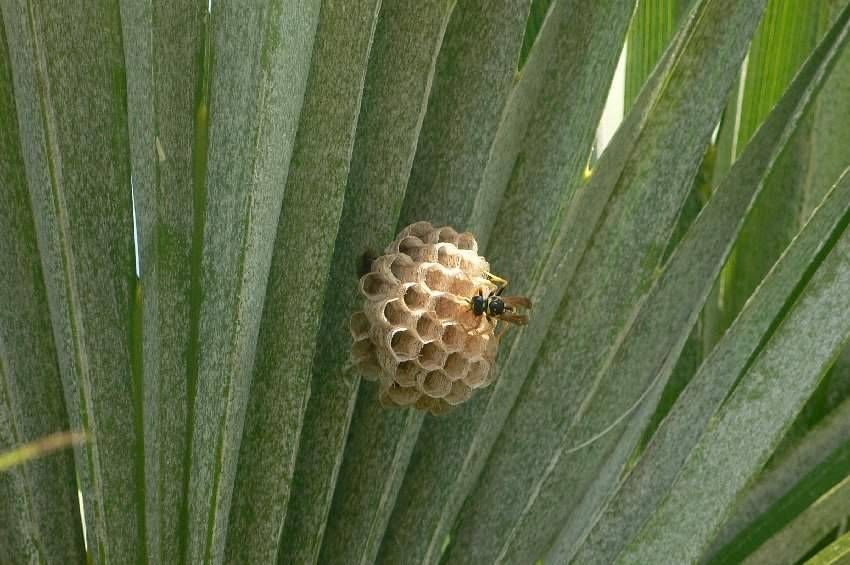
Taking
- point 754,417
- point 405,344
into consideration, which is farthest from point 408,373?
point 754,417

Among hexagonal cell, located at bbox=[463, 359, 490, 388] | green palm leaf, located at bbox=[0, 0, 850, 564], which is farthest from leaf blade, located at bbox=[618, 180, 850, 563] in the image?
hexagonal cell, located at bbox=[463, 359, 490, 388]

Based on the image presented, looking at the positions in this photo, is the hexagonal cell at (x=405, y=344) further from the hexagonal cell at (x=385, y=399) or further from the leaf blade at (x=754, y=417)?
the leaf blade at (x=754, y=417)

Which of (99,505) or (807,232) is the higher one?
(807,232)

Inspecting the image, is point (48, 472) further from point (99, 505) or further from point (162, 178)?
point (162, 178)

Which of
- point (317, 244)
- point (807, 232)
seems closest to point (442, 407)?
point (317, 244)

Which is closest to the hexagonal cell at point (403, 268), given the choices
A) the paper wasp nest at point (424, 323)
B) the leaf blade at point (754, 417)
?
the paper wasp nest at point (424, 323)

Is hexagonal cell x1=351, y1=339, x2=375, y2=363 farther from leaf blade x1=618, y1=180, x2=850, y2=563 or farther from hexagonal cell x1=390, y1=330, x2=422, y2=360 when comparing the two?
leaf blade x1=618, y1=180, x2=850, y2=563
